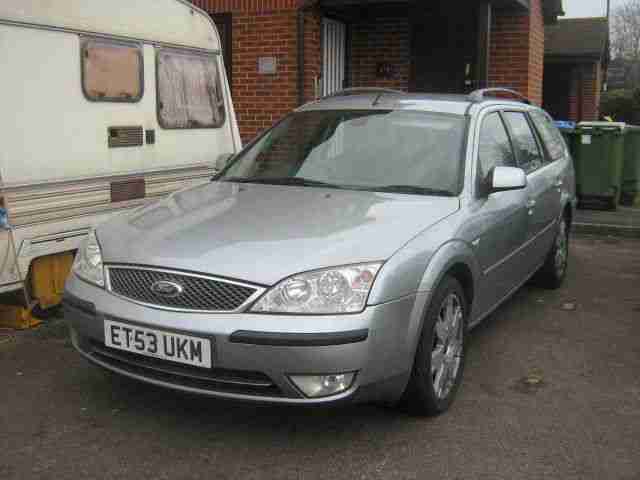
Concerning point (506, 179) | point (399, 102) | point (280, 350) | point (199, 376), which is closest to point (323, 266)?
point (280, 350)

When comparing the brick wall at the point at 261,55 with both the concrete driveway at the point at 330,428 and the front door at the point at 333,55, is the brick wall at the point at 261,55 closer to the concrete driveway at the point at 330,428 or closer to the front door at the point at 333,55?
the front door at the point at 333,55

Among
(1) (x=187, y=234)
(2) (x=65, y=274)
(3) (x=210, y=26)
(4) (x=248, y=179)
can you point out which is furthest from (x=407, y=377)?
(3) (x=210, y=26)

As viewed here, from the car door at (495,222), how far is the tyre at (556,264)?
1169 mm

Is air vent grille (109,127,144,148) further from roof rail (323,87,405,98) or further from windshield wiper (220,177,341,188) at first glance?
roof rail (323,87,405,98)

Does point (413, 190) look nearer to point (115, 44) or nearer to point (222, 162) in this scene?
point (222, 162)

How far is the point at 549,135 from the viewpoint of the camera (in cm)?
684

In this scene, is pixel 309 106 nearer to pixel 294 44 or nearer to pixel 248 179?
pixel 248 179

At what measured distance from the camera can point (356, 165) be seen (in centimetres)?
481

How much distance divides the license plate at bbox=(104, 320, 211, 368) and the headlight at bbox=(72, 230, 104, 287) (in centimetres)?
29

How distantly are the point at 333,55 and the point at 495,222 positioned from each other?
6996mm

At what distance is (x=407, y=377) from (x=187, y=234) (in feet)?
3.99

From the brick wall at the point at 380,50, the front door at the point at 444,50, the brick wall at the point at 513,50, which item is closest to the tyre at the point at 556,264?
the brick wall at the point at 513,50

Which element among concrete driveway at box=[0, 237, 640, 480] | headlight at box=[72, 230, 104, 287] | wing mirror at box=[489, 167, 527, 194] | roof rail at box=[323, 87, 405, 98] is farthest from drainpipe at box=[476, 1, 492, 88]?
headlight at box=[72, 230, 104, 287]

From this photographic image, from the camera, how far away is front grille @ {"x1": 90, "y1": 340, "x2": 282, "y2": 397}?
11.6ft
